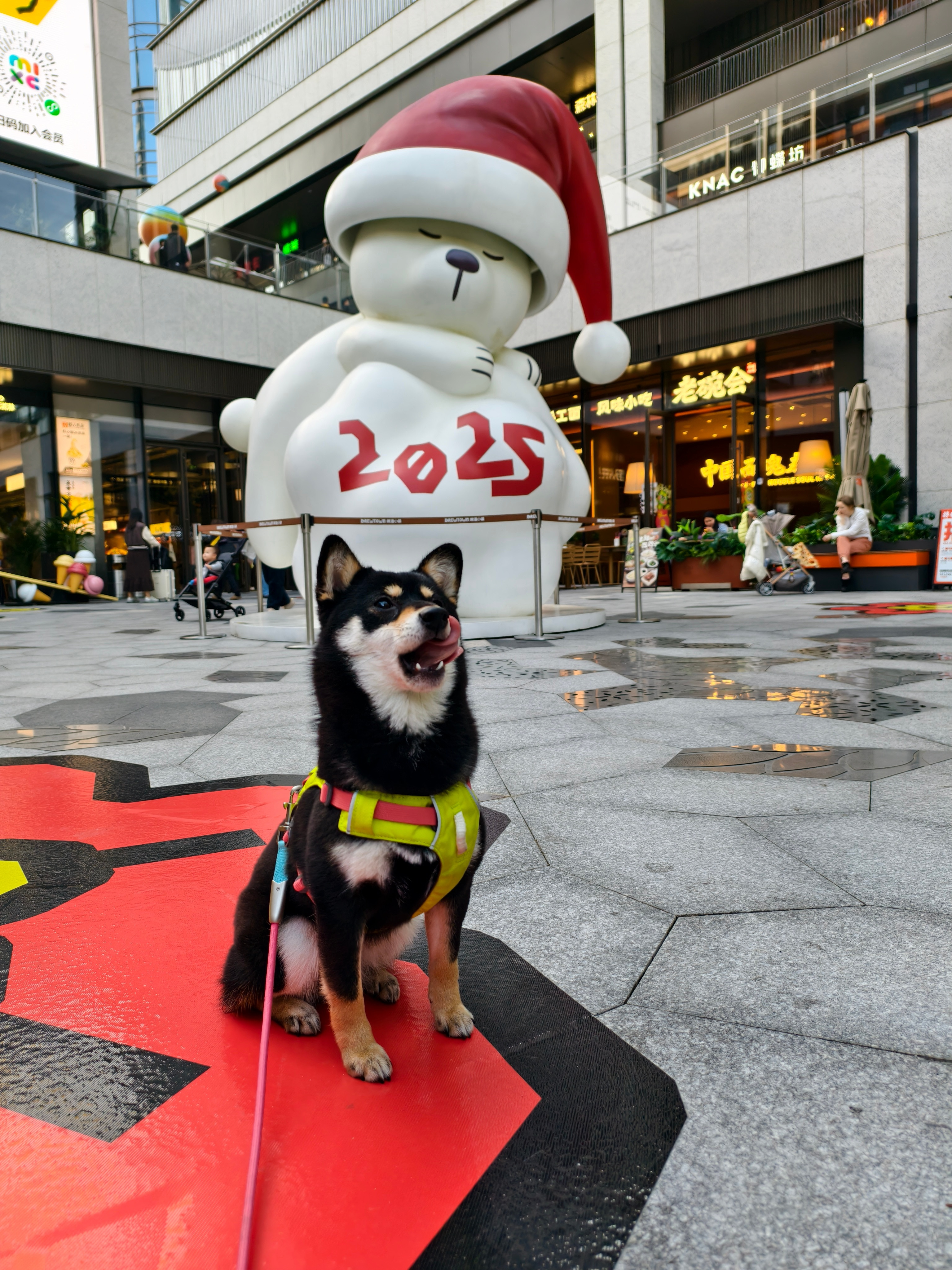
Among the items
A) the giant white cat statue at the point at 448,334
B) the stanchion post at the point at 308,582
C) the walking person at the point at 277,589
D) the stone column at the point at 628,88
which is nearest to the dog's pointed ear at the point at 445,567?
the stanchion post at the point at 308,582

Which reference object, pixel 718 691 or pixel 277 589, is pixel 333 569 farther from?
pixel 277 589

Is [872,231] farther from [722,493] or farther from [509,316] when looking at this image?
[509,316]

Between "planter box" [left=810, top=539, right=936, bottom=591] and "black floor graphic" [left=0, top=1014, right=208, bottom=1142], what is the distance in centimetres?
1418

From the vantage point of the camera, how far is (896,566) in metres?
13.6

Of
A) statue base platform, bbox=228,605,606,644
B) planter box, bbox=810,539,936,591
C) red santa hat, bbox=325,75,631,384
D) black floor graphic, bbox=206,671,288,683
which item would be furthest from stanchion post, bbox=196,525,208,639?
planter box, bbox=810,539,936,591

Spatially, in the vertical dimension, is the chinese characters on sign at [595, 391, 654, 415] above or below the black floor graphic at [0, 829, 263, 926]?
above

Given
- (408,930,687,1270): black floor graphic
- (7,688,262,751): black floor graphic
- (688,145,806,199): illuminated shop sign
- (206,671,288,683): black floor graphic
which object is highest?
(688,145,806,199): illuminated shop sign

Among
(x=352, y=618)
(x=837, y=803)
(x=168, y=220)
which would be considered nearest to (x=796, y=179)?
(x=168, y=220)

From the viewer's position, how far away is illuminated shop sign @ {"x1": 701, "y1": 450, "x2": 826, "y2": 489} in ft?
54.3

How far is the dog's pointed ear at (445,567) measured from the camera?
1723 mm

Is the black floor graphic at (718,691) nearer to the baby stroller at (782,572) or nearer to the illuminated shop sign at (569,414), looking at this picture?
the baby stroller at (782,572)

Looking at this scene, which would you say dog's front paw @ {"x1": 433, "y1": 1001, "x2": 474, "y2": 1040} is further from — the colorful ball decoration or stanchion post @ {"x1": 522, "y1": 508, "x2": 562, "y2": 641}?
the colorful ball decoration

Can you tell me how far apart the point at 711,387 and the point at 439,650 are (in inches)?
696

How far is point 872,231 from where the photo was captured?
14617 mm
